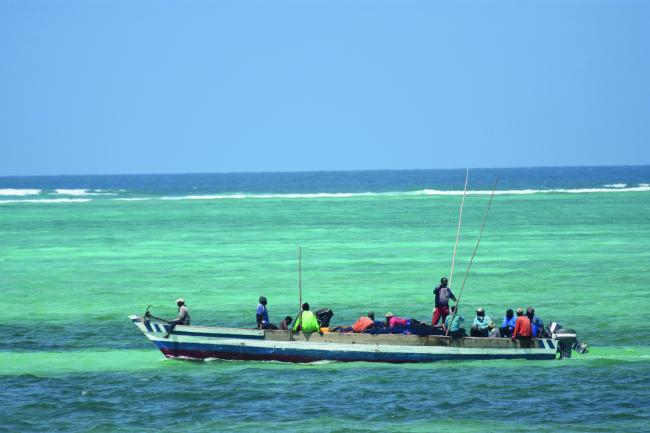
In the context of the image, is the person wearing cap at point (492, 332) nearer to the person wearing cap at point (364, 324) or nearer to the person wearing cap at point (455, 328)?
the person wearing cap at point (455, 328)

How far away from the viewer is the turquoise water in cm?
2056

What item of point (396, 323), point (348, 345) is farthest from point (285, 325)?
point (396, 323)

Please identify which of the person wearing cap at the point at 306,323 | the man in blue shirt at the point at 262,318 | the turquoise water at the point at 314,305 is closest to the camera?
the turquoise water at the point at 314,305

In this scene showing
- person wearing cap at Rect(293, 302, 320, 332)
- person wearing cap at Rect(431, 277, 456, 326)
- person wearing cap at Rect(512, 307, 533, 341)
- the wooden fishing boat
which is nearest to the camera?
person wearing cap at Rect(512, 307, 533, 341)

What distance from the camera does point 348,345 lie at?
24281 mm

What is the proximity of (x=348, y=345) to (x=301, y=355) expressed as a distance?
105 cm

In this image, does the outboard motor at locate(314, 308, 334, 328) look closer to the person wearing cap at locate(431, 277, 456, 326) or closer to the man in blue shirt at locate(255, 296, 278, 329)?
the man in blue shirt at locate(255, 296, 278, 329)

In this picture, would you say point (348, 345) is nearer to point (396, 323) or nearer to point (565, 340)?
point (396, 323)

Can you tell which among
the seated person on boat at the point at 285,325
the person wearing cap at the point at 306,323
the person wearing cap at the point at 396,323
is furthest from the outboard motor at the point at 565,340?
the seated person on boat at the point at 285,325

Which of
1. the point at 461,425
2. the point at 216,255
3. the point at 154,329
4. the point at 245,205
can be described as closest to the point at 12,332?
the point at 154,329

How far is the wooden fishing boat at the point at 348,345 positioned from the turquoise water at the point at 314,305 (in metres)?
0.24

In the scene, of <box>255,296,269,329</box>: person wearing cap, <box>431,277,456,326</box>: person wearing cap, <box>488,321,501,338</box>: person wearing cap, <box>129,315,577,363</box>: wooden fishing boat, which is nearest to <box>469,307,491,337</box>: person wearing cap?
<box>488,321,501,338</box>: person wearing cap

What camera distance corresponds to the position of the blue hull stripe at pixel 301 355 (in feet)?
79.8

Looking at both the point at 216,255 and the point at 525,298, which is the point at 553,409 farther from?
the point at 216,255
